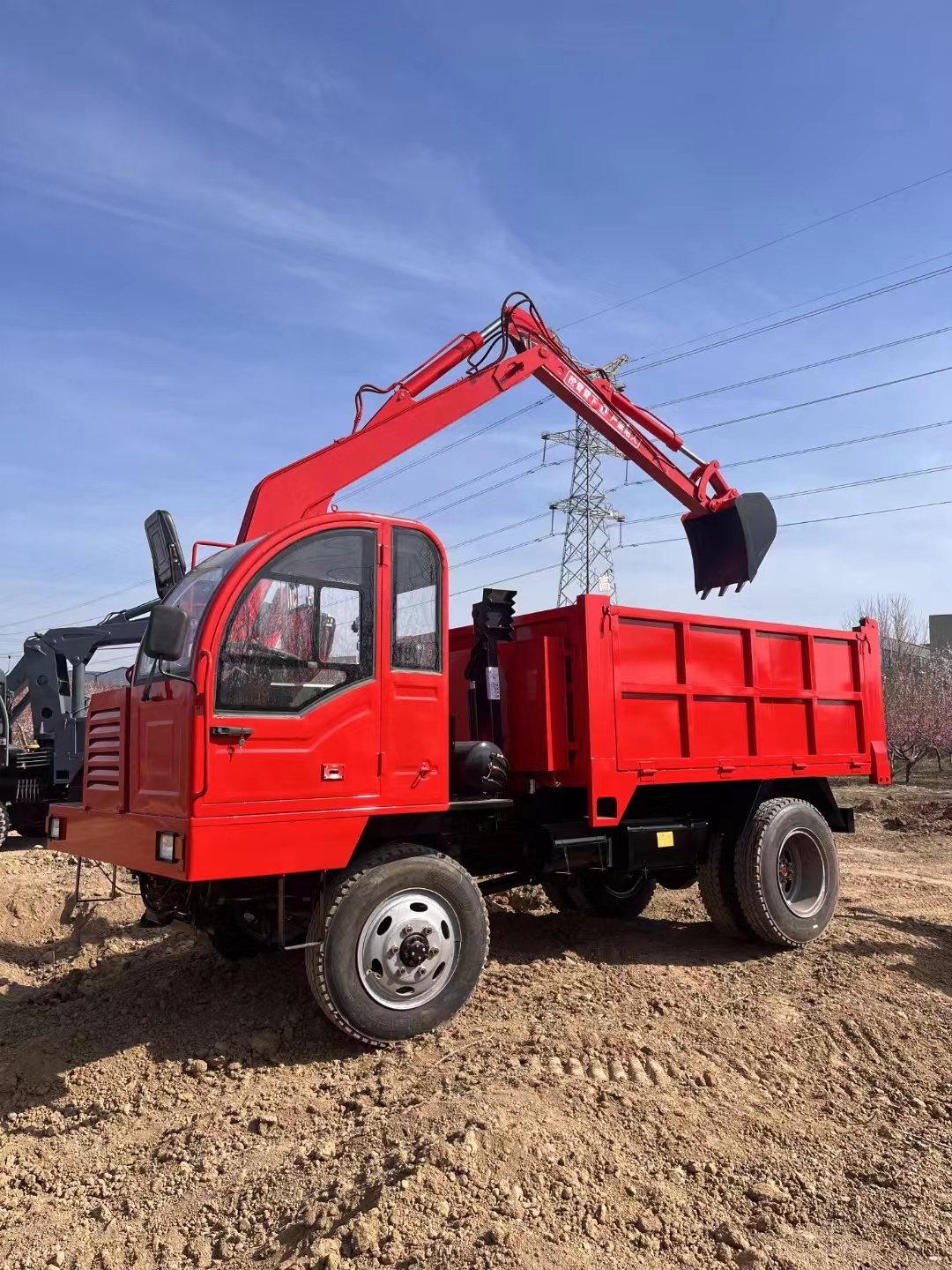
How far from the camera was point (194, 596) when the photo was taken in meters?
4.96

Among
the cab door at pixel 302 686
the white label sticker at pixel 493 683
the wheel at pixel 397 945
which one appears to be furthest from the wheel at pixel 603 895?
the cab door at pixel 302 686

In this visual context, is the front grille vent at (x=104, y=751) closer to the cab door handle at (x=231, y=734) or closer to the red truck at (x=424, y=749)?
the red truck at (x=424, y=749)

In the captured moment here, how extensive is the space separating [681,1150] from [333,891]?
196 cm

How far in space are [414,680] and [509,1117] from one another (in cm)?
219

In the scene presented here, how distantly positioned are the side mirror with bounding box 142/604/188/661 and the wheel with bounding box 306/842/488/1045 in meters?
1.43

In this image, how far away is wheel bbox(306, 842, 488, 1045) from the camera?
15.2 ft

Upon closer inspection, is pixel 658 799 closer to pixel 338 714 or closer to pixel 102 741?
pixel 338 714

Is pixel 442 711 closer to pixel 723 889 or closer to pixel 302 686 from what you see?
pixel 302 686

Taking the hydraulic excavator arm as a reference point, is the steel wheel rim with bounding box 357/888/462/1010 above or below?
below

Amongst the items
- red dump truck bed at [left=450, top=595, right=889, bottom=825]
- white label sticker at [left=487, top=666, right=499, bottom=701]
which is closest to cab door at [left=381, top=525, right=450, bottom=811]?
white label sticker at [left=487, top=666, right=499, bottom=701]

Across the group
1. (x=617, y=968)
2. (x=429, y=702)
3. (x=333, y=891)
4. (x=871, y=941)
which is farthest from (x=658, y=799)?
(x=333, y=891)

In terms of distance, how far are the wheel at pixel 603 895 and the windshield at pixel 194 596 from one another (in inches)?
154

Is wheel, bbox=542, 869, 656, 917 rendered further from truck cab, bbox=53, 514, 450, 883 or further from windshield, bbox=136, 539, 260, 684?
windshield, bbox=136, 539, 260, 684

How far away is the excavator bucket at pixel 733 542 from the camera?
865 centimetres
